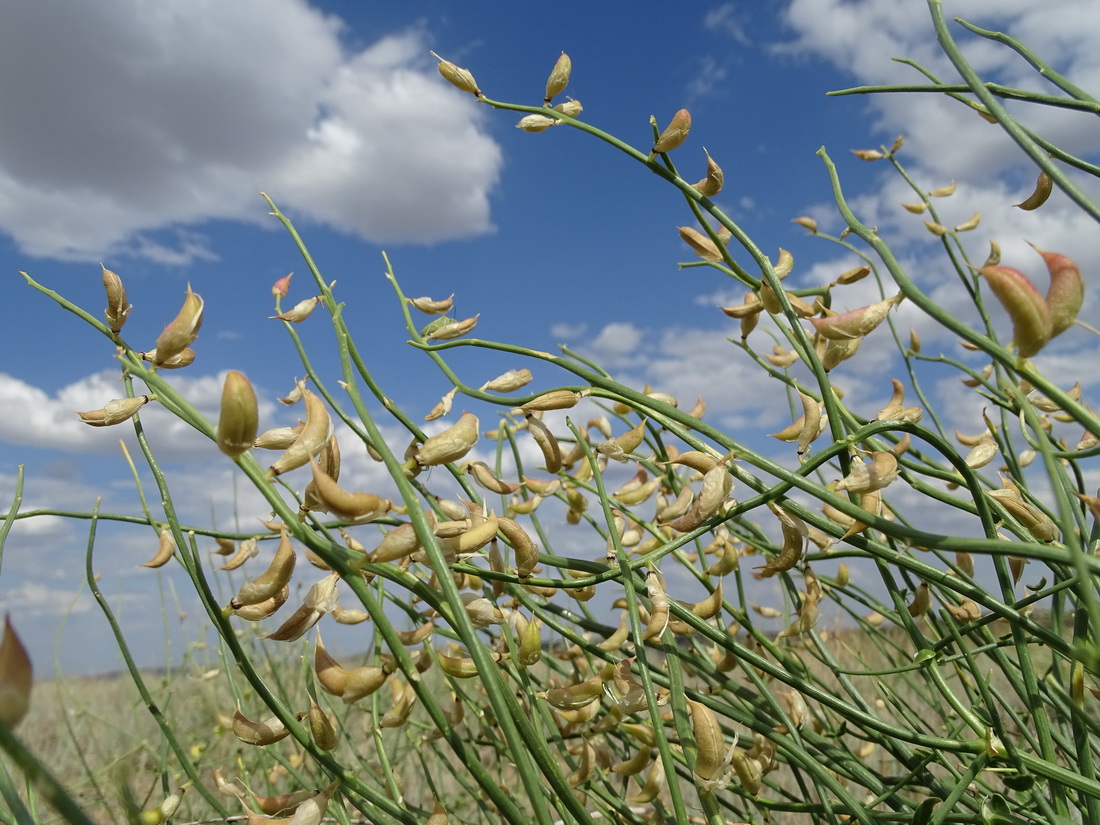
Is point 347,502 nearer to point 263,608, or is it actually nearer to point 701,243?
point 263,608

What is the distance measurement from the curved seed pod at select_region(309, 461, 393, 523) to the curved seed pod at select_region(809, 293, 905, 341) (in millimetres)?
317

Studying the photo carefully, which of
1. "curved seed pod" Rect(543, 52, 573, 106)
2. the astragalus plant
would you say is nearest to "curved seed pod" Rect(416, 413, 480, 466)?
the astragalus plant

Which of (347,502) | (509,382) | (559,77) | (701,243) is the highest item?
(559,77)

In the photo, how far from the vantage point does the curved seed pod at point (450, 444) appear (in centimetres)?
56

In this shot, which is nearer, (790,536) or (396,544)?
(396,544)

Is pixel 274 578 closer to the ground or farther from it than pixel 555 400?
closer to the ground

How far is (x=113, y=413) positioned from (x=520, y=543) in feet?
0.98

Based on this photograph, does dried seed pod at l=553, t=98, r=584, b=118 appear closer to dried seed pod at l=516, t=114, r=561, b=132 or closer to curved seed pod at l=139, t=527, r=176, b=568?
dried seed pod at l=516, t=114, r=561, b=132

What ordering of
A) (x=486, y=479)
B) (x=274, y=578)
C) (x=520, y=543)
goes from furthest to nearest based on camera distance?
(x=486, y=479) → (x=520, y=543) → (x=274, y=578)

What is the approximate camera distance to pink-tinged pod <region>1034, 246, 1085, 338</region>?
1.31ft

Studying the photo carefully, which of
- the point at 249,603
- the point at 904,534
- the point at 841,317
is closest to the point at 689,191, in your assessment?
the point at 841,317

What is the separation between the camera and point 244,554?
747 mm

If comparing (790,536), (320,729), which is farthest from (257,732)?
(790,536)

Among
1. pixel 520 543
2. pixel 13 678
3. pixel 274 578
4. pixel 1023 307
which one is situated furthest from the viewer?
pixel 520 543
